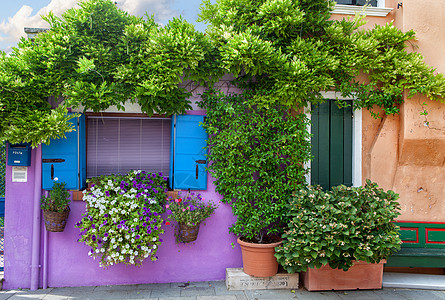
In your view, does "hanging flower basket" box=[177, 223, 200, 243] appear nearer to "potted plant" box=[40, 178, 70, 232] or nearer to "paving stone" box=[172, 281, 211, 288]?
"paving stone" box=[172, 281, 211, 288]

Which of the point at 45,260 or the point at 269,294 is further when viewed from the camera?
the point at 45,260

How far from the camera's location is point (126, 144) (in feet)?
16.4

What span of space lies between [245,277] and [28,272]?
3.12 meters

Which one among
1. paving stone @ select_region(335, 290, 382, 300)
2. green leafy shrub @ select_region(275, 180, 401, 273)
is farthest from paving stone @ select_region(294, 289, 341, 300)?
green leafy shrub @ select_region(275, 180, 401, 273)

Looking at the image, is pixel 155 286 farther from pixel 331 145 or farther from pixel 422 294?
pixel 422 294

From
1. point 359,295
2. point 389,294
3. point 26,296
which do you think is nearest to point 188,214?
point 26,296

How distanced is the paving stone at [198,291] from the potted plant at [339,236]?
3.65 ft

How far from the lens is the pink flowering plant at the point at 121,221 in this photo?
4.17 m

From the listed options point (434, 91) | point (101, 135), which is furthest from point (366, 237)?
point (101, 135)

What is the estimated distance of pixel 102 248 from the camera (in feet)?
13.7

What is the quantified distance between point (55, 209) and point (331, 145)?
422cm

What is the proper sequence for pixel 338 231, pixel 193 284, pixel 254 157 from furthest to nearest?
1. pixel 193 284
2. pixel 254 157
3. pixel 338 231

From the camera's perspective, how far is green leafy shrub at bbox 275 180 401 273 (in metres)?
4.04

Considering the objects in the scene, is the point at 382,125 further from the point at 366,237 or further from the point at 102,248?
Answer: the point at 102,248
